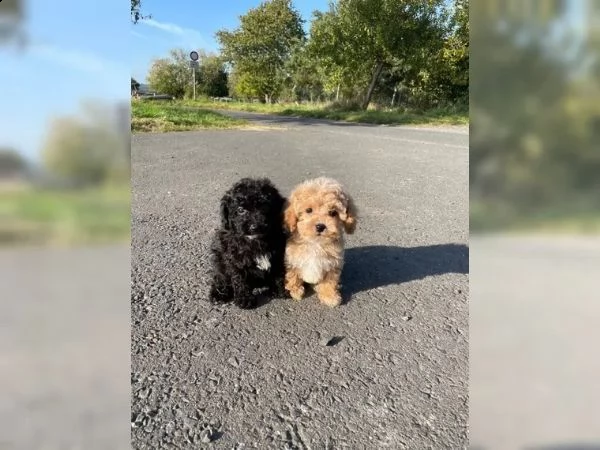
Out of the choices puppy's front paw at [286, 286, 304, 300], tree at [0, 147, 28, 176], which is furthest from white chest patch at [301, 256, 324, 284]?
tree at [0, 147, 28, 176]

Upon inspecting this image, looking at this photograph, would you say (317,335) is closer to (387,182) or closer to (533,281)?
(533,281)

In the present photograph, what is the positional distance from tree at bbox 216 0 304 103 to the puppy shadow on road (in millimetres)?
1900

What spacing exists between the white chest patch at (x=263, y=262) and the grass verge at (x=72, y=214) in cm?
183

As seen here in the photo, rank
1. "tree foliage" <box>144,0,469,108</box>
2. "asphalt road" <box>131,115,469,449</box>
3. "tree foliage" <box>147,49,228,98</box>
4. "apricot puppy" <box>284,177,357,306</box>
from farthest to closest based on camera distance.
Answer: "apricot puppy" <box>284,177,357,306</box> < "tree foliage" <box>144,0,469,108</box> < "tree foliage" <box>147,49,228,98</box> < "asphalt road" <box>131,115,469,449</box>

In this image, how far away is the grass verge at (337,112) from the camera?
3.08 m

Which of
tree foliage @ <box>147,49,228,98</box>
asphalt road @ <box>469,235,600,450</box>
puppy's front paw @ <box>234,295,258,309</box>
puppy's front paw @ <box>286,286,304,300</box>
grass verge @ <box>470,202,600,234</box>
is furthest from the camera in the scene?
puppy's front paw @ <box>286,286,304,300</box>

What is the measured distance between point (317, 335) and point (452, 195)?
137 inches

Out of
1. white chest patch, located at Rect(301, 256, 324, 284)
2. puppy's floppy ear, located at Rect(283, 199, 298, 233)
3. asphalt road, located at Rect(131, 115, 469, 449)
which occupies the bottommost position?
asphalt road, located at Rect(131, 115, 469, 449)

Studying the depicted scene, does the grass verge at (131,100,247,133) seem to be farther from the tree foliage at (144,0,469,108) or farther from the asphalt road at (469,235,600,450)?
the asphalt road at (469,235,600,450)

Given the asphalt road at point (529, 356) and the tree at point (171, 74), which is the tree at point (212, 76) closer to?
the tree at point (171, 74)

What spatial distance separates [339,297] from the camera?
10.8ft

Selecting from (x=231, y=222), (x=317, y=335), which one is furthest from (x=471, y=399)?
(x=231, y=222)

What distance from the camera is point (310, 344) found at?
2828 millimetres

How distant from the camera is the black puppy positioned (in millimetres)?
2967
